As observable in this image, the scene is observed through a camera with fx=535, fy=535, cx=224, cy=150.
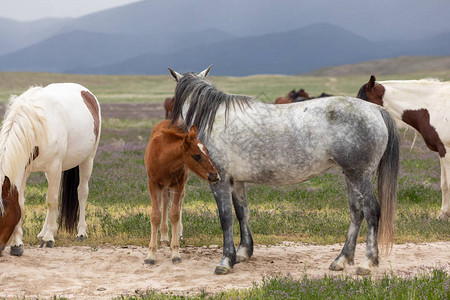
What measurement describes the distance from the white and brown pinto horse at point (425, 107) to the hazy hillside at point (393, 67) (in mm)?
124446

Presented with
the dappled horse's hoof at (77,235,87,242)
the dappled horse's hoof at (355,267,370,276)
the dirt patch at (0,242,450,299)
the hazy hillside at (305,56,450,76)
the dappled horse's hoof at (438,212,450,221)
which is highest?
the hazy hillside at (305,56,450,76)

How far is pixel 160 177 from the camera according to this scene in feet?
24.5

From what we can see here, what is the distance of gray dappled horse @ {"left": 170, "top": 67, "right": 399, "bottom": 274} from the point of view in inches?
274

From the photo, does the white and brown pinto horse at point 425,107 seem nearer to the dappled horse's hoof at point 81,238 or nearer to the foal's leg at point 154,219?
the foal's leg at point 154,219

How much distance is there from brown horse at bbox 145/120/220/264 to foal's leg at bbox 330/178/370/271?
183cm

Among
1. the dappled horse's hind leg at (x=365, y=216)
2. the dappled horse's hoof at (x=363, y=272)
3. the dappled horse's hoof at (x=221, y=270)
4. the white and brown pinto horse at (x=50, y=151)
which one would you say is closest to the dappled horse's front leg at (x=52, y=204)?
the white and brown pinto horse at (x=50, y=151)

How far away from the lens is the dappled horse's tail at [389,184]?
716 cm

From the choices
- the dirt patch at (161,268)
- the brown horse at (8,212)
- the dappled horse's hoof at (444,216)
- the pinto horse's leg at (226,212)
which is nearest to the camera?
the dirt patch at (161,268)

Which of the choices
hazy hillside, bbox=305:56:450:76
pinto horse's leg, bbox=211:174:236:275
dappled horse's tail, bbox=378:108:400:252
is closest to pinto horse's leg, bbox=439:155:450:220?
dappled horse's tail, bbox=378:108:400:252

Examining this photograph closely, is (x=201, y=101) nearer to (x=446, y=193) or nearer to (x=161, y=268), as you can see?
(x=161, y=268)

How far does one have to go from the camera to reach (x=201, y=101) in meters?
7.41

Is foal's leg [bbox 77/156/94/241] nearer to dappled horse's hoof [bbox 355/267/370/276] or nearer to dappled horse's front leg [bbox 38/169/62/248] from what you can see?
dappled horse's front leg [bbox 38/169/62/248]

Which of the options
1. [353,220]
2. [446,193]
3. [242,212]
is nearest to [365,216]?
[353,220]

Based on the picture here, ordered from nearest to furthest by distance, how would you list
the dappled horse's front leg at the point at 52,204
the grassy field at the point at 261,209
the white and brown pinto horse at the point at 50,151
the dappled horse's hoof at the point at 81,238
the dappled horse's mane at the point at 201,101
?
the white and brown pinto horse at the point at 50,151, the dappled horse's mane at the point at 201,101, the dappled horse's front leg at the point at 52,204, the dappled horse's hoof at the point at 81,238, the grassy field at the point at 261,209
